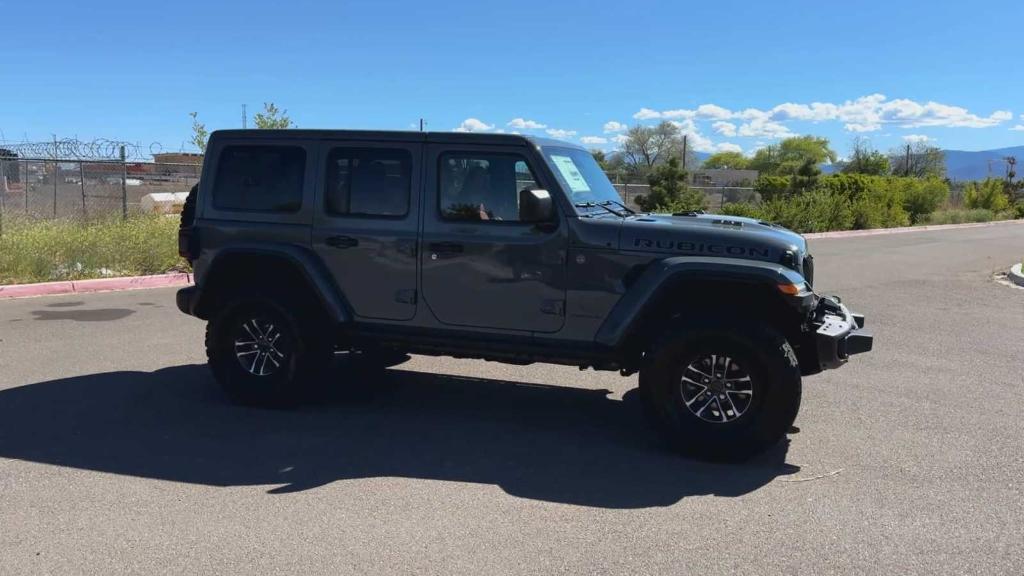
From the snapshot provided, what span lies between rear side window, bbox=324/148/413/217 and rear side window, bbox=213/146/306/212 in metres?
0.26

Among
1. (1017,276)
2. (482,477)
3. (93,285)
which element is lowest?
(482,477)

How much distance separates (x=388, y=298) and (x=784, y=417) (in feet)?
8.84

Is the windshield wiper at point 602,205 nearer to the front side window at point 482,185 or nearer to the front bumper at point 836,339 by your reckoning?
the front side window at point 482,185

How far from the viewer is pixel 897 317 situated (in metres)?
10.0

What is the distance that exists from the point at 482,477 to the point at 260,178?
2.80 metres

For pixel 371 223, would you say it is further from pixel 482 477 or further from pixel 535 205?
pixel 482 477

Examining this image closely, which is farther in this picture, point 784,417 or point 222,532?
point 784,417

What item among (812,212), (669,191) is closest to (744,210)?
(812,212)

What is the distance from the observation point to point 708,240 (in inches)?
191

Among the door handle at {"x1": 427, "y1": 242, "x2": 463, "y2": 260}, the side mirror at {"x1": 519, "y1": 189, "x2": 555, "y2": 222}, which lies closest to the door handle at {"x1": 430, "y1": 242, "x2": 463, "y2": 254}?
the door handle at {"x1": 427, "y1": 242, "x2": 463, "y2": 260}

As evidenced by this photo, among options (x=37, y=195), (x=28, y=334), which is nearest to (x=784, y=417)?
(x=28, y=334)

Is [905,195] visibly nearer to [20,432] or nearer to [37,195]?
[37,195]

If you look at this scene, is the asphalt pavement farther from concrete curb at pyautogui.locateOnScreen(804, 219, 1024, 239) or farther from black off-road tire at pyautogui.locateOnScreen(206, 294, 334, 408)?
concrete curb at pyautogui.locateOnScreen(804, 219, 1024, 239)

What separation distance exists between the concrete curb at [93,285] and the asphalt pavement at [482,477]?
12.1 feet
